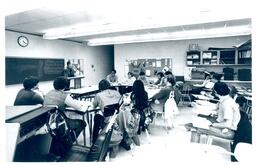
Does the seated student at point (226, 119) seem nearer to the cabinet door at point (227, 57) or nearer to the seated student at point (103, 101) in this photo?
the seated student at point (103, 101)

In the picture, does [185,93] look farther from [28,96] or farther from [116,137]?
[28,96]

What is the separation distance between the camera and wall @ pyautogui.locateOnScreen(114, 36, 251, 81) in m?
6.93

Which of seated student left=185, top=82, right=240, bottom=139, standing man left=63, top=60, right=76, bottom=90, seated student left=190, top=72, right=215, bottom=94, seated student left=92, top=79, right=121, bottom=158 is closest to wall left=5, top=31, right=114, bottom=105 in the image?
standing man left=63, top=60, right=76, bottom=90

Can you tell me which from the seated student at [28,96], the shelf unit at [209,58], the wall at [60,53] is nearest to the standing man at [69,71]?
the wall at [60,53]

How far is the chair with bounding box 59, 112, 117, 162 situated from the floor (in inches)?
12.3

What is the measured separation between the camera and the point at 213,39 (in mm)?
7039

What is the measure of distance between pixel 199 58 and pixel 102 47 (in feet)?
14.6

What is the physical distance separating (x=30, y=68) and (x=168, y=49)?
4723 millimetres

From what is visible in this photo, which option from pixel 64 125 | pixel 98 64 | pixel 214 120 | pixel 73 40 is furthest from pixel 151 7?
pixel 98 64

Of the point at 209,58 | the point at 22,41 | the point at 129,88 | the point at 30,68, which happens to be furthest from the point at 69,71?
the point at 209,58

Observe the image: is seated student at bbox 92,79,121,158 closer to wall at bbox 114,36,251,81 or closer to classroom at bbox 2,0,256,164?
classroom at bbox 2,0,256,164

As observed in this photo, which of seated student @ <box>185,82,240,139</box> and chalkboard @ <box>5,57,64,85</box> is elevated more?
chalkboard @ <box>5,57,64,85</box>

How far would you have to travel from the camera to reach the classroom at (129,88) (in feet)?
6.54

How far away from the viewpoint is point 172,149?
165cm
